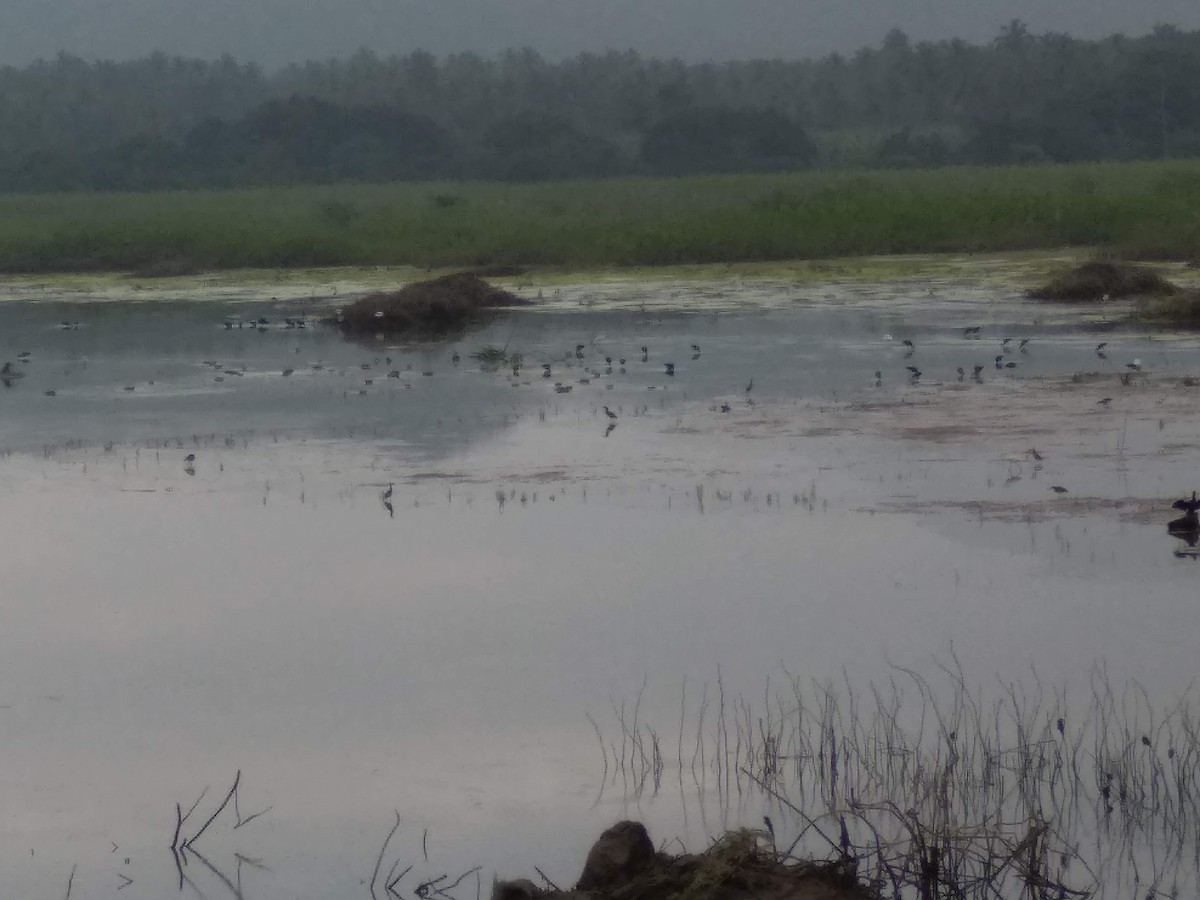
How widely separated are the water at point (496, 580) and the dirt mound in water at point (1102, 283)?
25.6 ft

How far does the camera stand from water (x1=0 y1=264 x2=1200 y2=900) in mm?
6980

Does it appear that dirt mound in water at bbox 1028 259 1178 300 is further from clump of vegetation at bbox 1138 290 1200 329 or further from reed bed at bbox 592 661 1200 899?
reed bed at bbox 592 661 1200 899

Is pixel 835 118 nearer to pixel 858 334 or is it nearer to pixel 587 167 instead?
pixel 587 167

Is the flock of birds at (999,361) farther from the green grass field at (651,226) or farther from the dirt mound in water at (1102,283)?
the green grass field at (651,226)

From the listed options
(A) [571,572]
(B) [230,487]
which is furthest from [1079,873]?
(B) [230,487]

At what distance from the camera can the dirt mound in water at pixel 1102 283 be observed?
2762 cm

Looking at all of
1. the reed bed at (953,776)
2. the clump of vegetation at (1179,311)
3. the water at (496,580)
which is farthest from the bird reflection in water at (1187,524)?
the clump of vegetation at (1179,311)

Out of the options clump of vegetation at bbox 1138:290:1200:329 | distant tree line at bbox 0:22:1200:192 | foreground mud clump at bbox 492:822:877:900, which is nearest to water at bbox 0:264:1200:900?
foreground mud clump at bbox 492:822:877:900

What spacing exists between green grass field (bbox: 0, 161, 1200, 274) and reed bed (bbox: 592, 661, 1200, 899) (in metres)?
27.4

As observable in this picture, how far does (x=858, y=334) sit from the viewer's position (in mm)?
23594

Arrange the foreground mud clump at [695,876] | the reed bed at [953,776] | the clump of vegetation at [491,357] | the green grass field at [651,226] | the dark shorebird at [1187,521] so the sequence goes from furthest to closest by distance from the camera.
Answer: the green grass field at [651,226]
the clump of vegetation at [491,357]
the dark shorebird at [1187,521]
the reed bed at [953,776]
the foreground mud clump at [695,876]

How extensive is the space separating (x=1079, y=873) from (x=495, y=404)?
1210 centimetres

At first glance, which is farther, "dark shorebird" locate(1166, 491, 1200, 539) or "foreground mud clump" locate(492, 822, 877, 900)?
"dark shorebird" locate(1166, 491, 1200, 539)

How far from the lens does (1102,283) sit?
27750 millimetres
